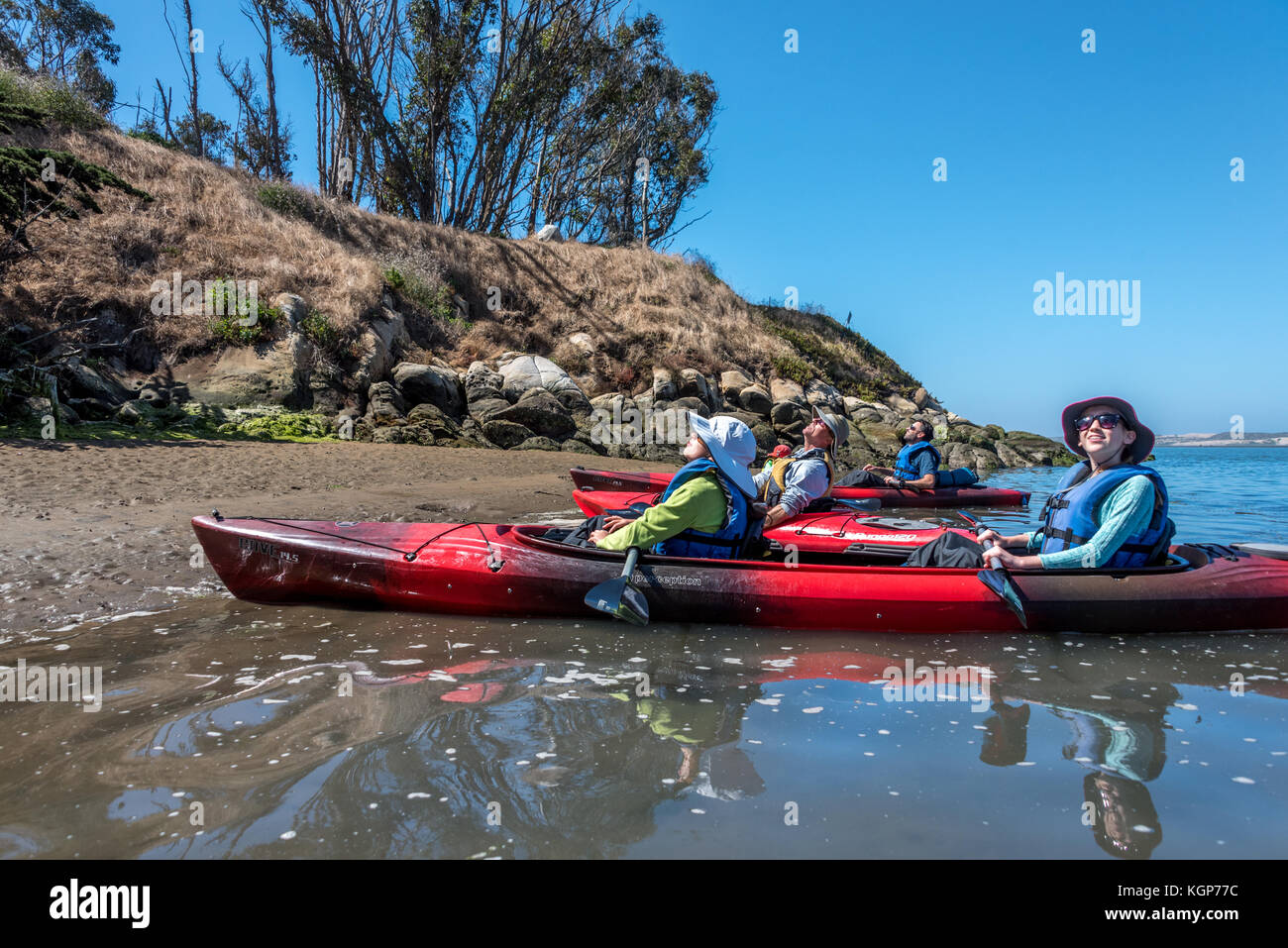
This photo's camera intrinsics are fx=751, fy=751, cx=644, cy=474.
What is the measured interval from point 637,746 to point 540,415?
13.2 m

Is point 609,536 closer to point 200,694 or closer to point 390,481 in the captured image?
point 200,694

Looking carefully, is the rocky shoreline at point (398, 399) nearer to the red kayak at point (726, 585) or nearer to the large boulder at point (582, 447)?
the large boulder at point (582, 447)

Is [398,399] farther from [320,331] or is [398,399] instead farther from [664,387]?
[664,387]

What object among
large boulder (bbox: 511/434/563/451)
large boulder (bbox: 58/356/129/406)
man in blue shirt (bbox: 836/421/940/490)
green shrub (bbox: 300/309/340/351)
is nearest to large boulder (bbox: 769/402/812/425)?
large boulder (bbox: 511/434/563/451)

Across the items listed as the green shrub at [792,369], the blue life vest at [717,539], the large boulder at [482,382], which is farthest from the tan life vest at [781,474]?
the green shrub at [792,369]

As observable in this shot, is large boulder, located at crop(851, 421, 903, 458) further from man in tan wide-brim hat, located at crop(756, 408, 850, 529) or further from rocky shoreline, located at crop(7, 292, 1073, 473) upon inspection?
man in tan wide-brim hat, located at crop(756, 408, 850, 529)

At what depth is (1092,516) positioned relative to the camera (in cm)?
458

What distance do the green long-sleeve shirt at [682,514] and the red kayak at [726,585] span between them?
5.9 inches

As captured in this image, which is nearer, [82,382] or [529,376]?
[82,382]

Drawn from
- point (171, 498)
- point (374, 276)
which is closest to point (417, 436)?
point (171, 498)

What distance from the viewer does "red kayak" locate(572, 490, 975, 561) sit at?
5.91 metres

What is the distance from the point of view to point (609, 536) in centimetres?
505

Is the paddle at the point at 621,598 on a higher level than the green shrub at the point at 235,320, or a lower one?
lower

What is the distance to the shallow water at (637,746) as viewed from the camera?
2383 mm
